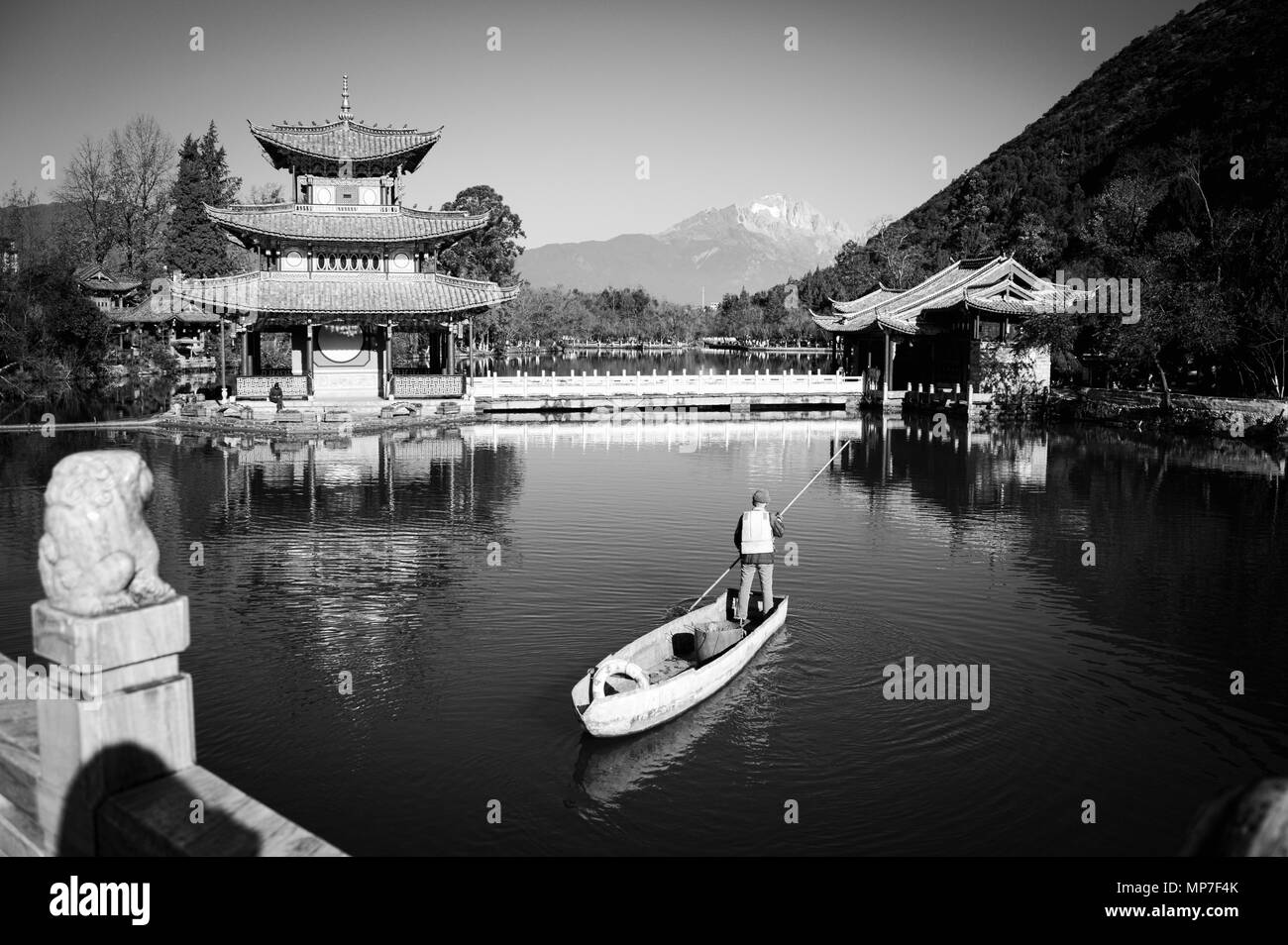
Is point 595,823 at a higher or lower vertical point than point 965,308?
lower

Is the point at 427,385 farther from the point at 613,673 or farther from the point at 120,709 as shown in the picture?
the point at 120,709

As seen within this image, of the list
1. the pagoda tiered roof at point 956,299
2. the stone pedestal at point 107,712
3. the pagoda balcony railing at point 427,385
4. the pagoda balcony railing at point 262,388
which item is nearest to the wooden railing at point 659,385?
the pagoda balcony railing at point 427,385

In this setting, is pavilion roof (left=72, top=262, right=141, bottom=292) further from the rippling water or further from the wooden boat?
the wooden boat

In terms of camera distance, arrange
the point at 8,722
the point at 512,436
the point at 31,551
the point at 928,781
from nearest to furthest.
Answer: the point at 8,722, the point at 928,781, the point at 31,551, the point at 512,436

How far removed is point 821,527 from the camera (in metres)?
23.2

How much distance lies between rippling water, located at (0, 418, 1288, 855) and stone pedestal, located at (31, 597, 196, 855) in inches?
144

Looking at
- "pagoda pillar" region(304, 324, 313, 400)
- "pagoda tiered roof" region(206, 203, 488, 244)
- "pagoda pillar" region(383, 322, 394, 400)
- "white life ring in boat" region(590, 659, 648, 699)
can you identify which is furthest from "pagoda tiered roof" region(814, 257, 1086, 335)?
"white life ring in boat" region(590, 659, 648, 699)

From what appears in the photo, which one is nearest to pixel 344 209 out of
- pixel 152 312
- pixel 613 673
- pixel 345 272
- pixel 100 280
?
pixel 345 272

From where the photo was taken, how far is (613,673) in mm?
11586

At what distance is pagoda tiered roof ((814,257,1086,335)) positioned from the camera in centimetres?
5000

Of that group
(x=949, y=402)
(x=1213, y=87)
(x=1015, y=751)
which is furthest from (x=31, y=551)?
(x=1213, y=87)

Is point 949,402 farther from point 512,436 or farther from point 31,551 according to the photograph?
point 31,551

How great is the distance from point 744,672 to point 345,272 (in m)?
37.3

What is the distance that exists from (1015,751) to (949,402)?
42129 mm
